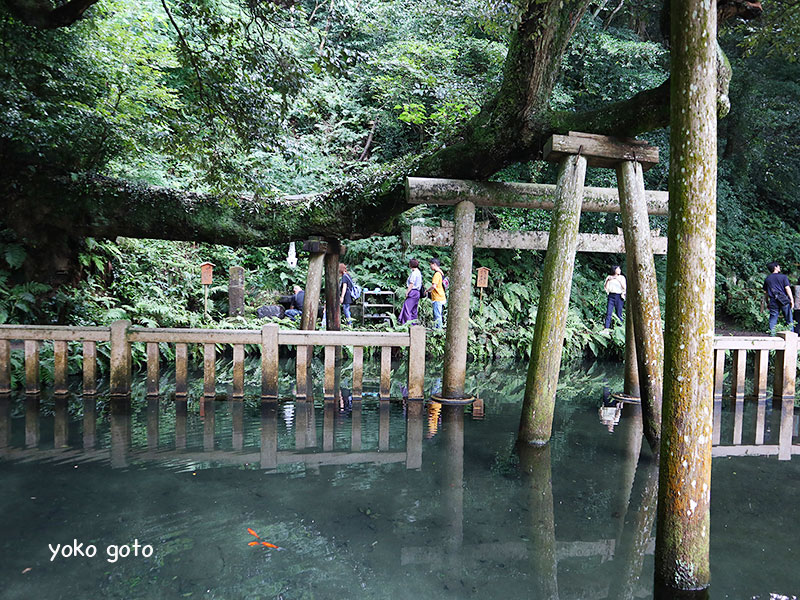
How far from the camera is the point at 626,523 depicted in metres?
4.01

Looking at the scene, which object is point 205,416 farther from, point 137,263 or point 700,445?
point 137,263

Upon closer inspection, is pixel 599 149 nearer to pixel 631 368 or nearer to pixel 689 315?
pixel 689 315

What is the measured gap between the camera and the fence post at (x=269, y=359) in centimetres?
711

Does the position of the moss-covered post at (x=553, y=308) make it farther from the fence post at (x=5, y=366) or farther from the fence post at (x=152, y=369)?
the fence post at (x=5, y=366)

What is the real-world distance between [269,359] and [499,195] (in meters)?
3.92

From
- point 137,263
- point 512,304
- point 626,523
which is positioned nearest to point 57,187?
point 137,263

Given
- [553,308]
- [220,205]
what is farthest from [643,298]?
[220,205]

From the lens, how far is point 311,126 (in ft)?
60.3

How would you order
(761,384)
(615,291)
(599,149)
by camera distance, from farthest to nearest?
(615,291) < (761,384) < (599,149)

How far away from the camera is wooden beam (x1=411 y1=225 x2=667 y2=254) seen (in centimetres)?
775

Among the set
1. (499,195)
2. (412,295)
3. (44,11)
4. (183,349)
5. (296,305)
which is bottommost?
A: (183,349)

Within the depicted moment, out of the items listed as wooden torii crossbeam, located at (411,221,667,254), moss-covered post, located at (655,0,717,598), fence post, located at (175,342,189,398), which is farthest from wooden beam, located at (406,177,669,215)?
moss-covered post, located at (655,0,717,598)

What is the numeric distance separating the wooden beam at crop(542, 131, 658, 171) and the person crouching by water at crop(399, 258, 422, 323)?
6.31 metres

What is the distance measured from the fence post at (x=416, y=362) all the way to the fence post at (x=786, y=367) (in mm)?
5528
